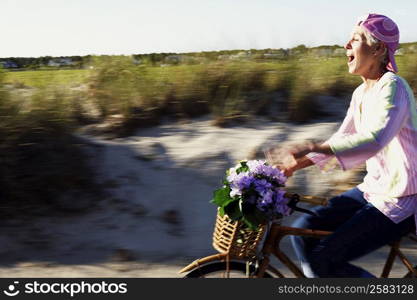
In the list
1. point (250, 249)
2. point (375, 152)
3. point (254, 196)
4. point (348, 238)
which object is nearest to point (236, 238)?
point (250, 249)

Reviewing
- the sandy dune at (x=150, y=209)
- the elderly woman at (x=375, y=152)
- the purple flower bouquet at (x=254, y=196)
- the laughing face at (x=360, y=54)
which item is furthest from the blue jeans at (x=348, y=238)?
the sandy dune at (x=150, y=209)

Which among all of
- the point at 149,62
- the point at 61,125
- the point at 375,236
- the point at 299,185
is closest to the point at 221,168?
the point at 299,185

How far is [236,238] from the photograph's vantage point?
3193 mm

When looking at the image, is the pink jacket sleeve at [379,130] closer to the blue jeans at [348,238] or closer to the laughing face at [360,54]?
the laughing face at [360,54]

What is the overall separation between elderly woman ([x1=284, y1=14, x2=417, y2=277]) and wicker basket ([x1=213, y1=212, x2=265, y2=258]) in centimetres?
31

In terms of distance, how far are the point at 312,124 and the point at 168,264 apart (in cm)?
314

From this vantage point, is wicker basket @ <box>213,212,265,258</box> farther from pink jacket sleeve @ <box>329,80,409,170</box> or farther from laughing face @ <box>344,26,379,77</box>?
laughing face @ <box>344,26,379,77</box>

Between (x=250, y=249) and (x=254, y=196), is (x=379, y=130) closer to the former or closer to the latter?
(x=254, y=196)

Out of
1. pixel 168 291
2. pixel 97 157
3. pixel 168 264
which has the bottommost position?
pixel 168 291

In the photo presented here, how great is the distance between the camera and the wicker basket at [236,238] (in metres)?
3.17

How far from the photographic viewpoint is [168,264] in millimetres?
5508

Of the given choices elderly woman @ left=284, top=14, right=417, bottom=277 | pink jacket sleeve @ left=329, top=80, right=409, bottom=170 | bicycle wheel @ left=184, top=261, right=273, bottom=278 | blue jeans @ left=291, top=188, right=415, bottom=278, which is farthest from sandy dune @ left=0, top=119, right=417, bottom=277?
pink jacket sleeve @ left=329, top=80, right=409, bottom=170

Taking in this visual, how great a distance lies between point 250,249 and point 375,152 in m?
0.76

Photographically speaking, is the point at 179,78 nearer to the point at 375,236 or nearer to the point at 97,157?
the point at 97,157
